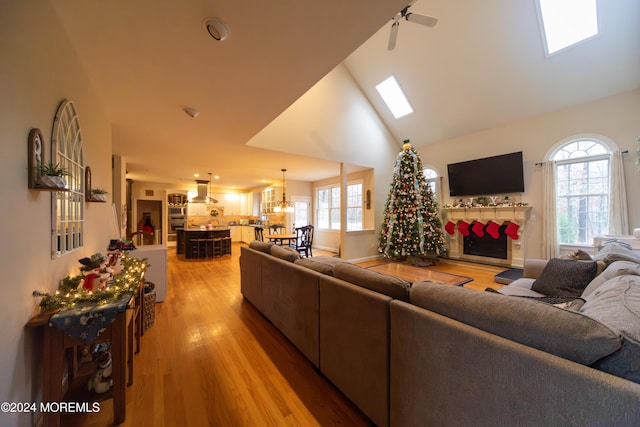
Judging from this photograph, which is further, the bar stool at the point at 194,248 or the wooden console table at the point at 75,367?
the bar stool at the point at 194,248

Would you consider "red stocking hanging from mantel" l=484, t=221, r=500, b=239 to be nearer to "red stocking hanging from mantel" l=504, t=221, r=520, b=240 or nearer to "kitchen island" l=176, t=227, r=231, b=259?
"red stocking hanging from mantel" l=504, t=221, r=520, b=240

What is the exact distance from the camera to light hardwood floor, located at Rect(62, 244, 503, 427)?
150cm

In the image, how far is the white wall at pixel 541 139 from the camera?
391cm

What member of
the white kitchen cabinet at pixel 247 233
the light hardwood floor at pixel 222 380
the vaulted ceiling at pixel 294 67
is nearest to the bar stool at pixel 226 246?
the white kitchen cabinet at pixel 247 233

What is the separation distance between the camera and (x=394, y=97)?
6.12 m

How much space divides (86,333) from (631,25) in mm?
7052

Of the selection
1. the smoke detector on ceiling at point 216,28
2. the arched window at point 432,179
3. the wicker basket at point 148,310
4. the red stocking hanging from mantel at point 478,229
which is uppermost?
the smoke detector on ceiling at point 216,28

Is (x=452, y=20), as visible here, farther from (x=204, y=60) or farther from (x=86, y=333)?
(x=86, y=333)

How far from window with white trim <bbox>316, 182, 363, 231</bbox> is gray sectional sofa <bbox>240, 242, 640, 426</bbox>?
5345mm

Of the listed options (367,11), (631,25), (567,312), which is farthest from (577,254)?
(631,25)

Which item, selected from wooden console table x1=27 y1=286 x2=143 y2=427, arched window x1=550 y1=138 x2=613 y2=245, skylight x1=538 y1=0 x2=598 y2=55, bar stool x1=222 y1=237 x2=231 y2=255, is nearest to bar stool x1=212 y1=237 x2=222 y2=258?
bar stool x1=222 y1=237 x2=231 y2=255

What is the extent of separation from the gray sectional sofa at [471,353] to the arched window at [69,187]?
1.78m

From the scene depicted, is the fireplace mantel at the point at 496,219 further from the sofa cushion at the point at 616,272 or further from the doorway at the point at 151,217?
the doorway at the point at 151,217

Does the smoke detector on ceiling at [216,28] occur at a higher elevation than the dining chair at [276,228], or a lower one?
Answer: higher
